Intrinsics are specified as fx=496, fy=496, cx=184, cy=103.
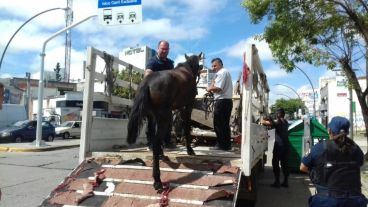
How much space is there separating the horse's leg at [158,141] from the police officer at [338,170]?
1.78 metres

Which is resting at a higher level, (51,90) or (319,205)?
(51,90)

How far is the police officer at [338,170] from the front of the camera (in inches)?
180

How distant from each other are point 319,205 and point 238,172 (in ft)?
4.65

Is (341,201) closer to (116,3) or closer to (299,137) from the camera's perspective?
(299,137)

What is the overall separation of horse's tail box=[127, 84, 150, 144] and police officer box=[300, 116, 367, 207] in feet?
6.81

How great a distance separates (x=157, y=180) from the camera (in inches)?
224

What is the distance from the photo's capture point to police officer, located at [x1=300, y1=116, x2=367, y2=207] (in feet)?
15.0

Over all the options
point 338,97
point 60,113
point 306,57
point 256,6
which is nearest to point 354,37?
point 306,57

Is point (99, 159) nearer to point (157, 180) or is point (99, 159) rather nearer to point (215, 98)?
point (157, 180)

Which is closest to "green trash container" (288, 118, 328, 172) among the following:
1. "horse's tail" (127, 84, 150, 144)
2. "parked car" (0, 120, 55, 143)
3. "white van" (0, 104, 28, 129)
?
"horse's tail" (127, 84, 150, 144)

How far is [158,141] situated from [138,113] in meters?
0.41

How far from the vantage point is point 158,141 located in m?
5.80

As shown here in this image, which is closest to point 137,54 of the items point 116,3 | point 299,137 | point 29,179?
point 116,3

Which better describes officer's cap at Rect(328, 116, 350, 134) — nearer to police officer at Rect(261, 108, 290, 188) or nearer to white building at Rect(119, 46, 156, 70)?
police officer at Rect(261, 108, 290, 188)
